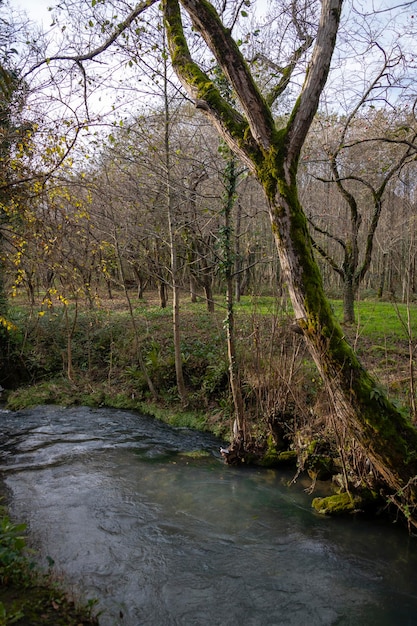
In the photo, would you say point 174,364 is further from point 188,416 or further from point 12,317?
point 12,317

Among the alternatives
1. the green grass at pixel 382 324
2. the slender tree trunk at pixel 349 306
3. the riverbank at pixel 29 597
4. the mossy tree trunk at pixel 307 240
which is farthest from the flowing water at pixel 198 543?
the slender tree trunk at pixel 349 306

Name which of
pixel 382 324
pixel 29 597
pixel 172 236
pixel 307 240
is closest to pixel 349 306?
pixel 382 324

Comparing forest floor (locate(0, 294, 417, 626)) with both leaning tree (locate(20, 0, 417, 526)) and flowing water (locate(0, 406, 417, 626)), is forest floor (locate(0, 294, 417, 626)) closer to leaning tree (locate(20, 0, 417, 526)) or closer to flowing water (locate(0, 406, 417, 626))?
leaning tree (locate(20, 0, 417, 526))

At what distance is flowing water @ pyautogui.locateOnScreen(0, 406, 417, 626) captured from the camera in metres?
4.29

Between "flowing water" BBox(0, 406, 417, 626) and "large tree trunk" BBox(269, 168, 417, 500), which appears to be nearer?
"flowing water" BBox(0, 406, 417, 626)

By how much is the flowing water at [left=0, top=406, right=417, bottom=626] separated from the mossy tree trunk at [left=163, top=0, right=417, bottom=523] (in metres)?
1.19

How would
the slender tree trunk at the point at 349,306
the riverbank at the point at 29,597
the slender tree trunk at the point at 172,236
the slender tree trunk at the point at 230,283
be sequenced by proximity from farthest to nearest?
the slender tree trunk at the point at 349,306
the slender tree trunk at the point at 172,236
the slender tree trunk at the point at 230,283
the riverbank at the point at 29,597

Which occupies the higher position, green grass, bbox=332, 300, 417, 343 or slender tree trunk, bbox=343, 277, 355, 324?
slender tree trunk, bbox=343, 277, 355, 324

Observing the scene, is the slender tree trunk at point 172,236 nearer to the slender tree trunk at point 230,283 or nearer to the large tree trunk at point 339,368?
the slender tree trunk at point 230,283

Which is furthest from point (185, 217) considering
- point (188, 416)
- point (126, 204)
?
point (188, 416)

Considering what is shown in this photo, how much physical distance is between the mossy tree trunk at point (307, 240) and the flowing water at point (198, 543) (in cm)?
119

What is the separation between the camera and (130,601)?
13.8 feet

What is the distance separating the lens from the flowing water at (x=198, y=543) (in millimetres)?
4285

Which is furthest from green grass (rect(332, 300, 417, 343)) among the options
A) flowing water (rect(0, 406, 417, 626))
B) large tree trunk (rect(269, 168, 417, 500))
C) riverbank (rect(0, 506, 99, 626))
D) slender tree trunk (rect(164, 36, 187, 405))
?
riverbank (rect(0, 506, 99, 626))
